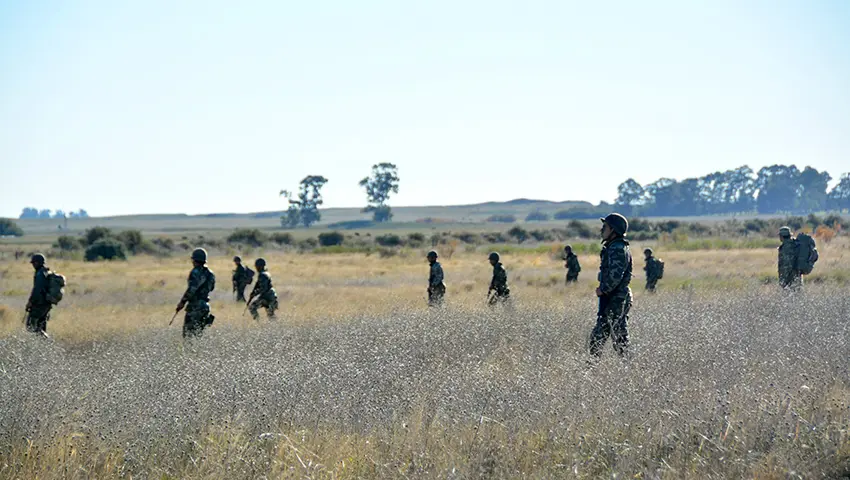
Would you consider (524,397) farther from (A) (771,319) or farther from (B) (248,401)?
(A) (771,319)

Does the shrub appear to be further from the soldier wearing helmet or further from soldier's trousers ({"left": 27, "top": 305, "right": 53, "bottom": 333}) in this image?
soldier's trousers ({"left": 27, "top": 305, "right": 53, "bottom": 333})

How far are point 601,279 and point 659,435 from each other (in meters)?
3.13

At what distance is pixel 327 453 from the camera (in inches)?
233

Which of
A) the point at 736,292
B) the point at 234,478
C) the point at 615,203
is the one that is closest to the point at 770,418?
the point at 234,478

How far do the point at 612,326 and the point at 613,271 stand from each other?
0.56 meters

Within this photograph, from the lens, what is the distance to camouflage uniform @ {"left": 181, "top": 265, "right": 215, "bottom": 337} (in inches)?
476

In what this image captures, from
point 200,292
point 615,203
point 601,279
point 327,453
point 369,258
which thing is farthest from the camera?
point 615,203

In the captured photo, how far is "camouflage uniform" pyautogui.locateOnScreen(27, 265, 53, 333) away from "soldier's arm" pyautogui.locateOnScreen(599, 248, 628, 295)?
27.1 ft

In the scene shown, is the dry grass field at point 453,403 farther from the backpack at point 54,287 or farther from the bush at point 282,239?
the bush at point 282,239

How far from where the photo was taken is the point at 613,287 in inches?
352

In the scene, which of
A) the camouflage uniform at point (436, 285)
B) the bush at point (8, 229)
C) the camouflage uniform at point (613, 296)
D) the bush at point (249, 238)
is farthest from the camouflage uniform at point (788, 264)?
the bush at point (8, 229)

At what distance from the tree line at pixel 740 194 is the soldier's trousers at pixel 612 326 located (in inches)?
5782

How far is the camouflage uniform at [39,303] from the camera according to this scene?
12828 mm

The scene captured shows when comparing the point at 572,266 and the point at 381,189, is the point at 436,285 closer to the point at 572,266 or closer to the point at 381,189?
the point at 572,266
